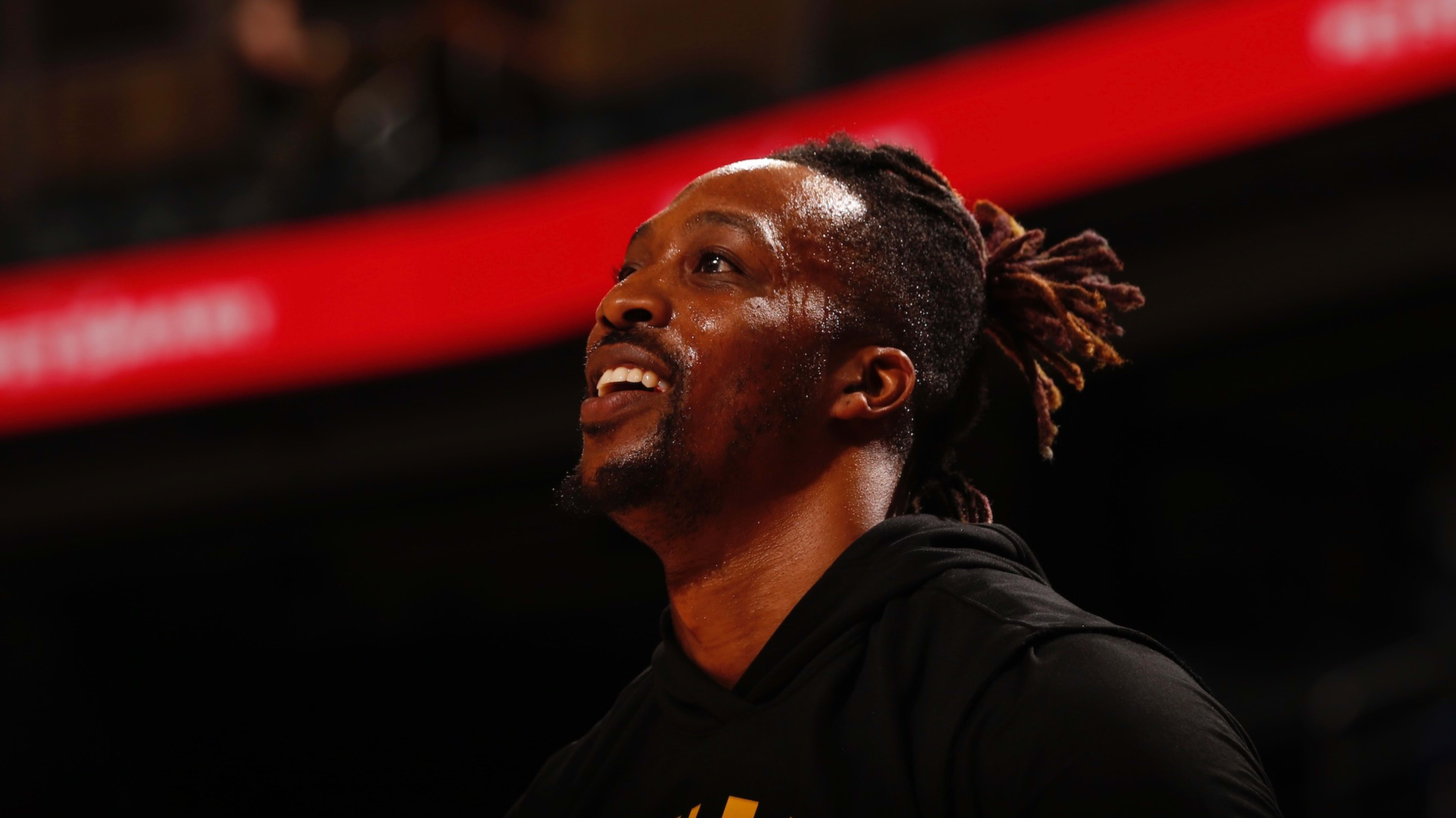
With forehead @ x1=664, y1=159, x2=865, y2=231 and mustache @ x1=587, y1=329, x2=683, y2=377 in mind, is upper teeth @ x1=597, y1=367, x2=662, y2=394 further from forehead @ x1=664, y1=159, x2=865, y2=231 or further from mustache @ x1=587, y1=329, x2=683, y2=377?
forehead @ x1=664, y1=159, x2=865, y2=231

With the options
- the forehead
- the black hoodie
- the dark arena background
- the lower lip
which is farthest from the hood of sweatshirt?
the dark arena background

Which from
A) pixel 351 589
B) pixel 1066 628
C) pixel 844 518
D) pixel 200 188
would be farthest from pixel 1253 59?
pixel 200 188

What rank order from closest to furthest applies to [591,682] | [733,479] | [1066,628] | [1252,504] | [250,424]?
[1066,628], [733,479], [1252,504], [250,424], [591,682]

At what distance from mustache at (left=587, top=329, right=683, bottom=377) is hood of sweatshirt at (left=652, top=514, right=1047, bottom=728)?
0.81 ft

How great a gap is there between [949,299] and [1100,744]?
680mm

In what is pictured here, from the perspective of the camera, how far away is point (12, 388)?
5.36 metres

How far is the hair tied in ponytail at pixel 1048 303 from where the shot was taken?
1615mm

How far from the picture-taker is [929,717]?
1143mm

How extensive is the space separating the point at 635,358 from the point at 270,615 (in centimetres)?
524

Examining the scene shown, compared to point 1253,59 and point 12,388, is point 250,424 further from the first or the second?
point 1253,59

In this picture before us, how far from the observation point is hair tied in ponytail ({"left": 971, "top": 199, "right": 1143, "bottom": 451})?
162 centimetres

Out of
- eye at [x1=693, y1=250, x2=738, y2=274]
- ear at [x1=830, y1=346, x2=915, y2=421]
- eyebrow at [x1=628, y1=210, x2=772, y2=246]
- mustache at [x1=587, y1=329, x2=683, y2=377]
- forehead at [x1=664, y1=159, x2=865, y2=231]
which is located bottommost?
ear at [x1=830, y1=346, x2=915, y2=421]

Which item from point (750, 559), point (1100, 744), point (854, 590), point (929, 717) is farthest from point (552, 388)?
point (1100, 744)

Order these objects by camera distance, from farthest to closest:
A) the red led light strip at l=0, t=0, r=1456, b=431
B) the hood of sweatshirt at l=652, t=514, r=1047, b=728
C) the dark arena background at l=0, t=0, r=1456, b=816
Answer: the dark arena background at l=0, t=0, r=1456, b=816
the red led light strip at l=0, t=0, r=1456, b=431
the hood of sweatshirt at l=652, t=514, r=1047, b=728
